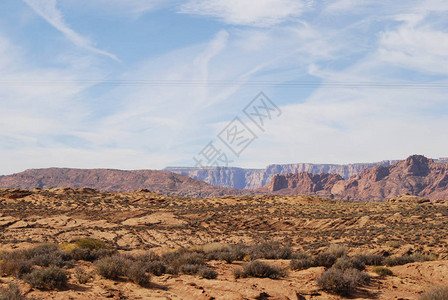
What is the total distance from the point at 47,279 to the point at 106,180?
189m

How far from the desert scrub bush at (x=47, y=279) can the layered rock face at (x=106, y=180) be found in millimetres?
149228

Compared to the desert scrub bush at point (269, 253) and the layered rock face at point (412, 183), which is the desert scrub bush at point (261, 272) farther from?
the layered rock face at point (412, 183)

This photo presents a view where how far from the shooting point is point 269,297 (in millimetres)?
9867

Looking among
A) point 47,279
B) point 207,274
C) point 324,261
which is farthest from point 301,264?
point 47,279

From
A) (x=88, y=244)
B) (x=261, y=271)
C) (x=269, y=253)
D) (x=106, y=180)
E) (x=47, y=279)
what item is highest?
(x=47, y=279)

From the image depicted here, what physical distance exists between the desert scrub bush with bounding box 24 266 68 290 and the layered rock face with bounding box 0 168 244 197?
149 meters

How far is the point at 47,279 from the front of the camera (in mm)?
9688

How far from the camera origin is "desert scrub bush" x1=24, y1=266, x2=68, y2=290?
9.58 meters

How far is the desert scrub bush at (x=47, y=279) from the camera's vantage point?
9578mm

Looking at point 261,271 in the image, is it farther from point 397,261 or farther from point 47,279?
point 397,261

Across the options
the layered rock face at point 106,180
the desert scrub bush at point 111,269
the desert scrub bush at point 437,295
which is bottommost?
the layered rock face at point 106,180

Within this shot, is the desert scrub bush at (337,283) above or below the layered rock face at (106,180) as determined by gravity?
above

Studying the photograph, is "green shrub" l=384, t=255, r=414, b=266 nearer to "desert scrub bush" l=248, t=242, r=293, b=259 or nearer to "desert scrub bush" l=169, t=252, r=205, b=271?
"desert scrub bush" l=248, t=242, r=293, b=259

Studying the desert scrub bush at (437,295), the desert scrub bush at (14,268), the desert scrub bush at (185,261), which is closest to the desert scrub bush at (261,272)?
the desert scrub bush at (185,261)
